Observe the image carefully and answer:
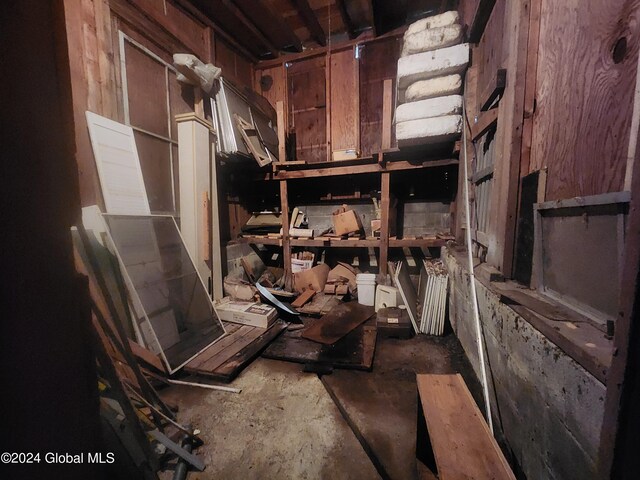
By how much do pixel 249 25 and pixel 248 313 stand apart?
16.1 feet

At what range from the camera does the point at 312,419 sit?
191 centimetres

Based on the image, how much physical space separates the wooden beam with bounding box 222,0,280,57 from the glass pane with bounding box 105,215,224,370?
360cm

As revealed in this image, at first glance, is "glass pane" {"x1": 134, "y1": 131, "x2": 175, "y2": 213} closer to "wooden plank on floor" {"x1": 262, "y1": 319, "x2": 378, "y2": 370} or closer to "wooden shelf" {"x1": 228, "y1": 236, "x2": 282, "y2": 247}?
"wooden shelf" {"x1": 228, "y1": 236, "x2": 282, "y2": 247}

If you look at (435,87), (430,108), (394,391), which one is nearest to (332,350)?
(394,391)

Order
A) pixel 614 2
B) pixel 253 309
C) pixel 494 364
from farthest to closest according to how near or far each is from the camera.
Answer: pixel 253 309
pixel 494 364
pixel 614 2

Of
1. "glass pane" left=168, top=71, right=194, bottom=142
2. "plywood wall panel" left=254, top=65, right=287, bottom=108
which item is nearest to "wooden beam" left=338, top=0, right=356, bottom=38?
"plywood wall panel" left=254, top=65, right=287, bottom=108

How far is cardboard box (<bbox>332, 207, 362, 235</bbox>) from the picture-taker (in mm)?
4246

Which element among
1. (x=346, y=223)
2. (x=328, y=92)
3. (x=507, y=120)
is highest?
(x=328, y=92)

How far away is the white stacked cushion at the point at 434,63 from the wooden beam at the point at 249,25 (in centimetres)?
299

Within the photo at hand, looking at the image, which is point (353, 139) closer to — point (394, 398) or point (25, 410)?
point (394, 398)

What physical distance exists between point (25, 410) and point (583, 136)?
219 centimetres

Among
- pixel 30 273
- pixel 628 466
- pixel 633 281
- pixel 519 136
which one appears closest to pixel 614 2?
pixel 519 136

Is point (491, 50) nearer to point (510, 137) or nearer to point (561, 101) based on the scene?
point (510, 137)

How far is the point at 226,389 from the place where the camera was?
2.23 meters
